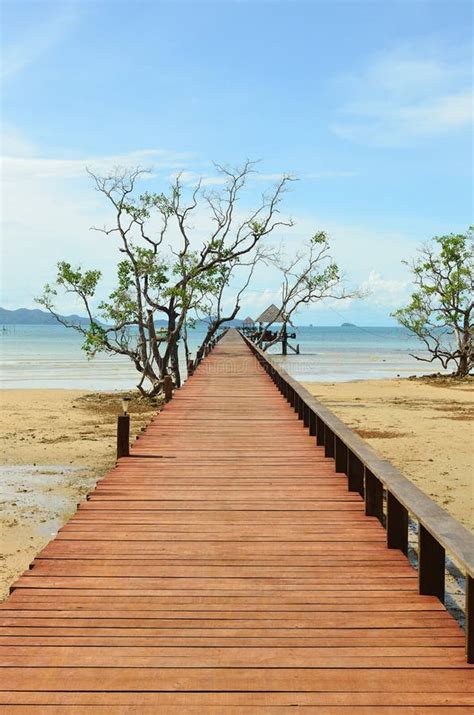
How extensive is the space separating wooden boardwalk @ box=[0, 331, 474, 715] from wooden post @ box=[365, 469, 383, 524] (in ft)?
0.31

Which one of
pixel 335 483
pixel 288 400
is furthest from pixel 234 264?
pixel 335 483

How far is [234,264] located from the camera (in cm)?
2930

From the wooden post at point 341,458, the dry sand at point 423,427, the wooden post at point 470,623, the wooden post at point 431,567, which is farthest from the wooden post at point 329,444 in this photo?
the wooden post at point 470,623

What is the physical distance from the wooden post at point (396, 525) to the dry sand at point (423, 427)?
4.40m

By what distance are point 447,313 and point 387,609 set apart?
2846 centimetres

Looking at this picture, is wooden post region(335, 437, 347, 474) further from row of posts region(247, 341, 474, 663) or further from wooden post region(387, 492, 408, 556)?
wooden post region(387, 492, 408, 556)

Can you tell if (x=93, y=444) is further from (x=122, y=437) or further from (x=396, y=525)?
(x=396, y=525)

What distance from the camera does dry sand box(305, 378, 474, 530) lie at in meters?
11.5

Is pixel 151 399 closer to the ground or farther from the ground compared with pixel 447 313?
closer to the ground

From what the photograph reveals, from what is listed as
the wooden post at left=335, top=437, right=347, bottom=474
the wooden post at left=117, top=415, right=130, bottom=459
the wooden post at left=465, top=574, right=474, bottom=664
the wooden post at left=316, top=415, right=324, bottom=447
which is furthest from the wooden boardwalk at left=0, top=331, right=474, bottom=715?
the wooden post at left=316, top=415, right=324, bottom=447

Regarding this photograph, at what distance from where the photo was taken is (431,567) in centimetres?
423

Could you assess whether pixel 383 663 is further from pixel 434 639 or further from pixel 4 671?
pixel 4 671

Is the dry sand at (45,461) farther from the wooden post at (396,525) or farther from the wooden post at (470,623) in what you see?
the wooden post at (470,623)

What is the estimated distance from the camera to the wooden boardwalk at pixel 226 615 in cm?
316
